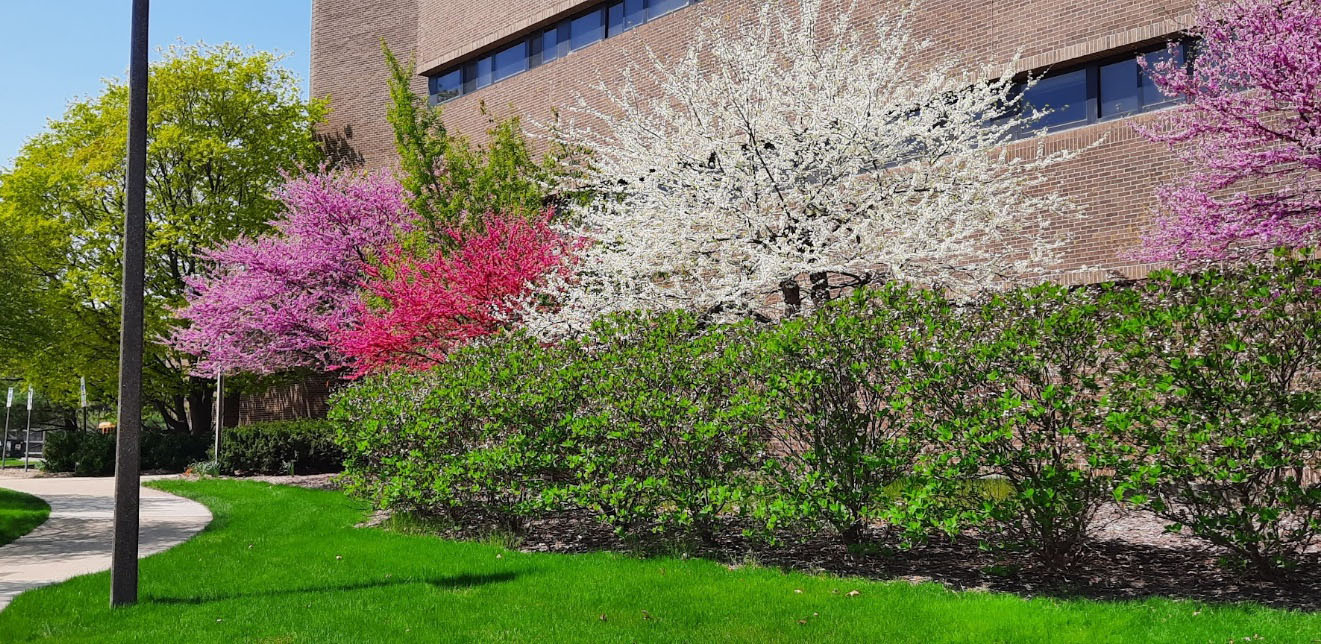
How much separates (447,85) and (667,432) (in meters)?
18.4

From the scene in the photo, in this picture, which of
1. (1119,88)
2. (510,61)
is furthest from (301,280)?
(1119,88)

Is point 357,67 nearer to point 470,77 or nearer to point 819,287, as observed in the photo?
point 470,77

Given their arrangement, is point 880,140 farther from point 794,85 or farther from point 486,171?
point 486,171

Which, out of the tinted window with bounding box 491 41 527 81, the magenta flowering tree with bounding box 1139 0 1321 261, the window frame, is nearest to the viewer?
the magenta flowering tree with bounding box 1139 0 1321 261

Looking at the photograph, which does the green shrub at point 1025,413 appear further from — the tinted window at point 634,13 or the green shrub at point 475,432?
the tinted window at point 634,13

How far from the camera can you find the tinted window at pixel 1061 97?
13.6 meters

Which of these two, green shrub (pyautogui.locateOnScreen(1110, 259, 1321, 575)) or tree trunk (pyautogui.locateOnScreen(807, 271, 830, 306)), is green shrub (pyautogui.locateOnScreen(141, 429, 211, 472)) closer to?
tree trunk (pyautogui.locateOnScreen(807, 271, 830, 306))

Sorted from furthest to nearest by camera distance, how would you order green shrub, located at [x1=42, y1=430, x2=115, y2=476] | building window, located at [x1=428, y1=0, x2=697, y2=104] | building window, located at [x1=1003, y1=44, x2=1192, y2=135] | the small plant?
green shrub, located at [x1=42, y1=430, x2=115, y2=476], the small plant, building window, located at [x1=428, y1=0, x2=697, y2=104], building window, located at [x1=1003, y1=44, x2=1192, y2=135]

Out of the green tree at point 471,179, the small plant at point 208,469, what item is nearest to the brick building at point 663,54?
the green tree at point 471,179

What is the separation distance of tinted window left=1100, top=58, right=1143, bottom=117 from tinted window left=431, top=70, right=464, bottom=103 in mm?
15093

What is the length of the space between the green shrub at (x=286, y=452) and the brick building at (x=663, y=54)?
668 cm

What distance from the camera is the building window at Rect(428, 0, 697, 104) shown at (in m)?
19.3

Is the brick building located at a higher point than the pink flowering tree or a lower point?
higher

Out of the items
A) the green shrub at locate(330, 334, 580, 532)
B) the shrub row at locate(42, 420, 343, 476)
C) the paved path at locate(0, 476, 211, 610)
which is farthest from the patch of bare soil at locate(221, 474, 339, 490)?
the green shrub at locate(330, 334, 580, 532)
